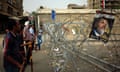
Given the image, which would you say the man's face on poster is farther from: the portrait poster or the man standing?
the man standing

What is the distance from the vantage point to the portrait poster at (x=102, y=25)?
827 centimetres

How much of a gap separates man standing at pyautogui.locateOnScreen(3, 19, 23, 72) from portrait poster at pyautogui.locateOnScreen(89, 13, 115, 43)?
7.19 feet

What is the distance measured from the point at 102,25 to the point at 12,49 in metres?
2.41

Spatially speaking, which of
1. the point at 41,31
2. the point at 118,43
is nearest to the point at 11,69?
the point at 118,43

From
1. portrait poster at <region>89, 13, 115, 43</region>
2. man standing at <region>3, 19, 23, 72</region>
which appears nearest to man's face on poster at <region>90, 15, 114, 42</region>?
portrait poster at <region>89, 13, 115, 43</region>

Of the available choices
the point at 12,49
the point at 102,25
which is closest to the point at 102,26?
the point at 102,25

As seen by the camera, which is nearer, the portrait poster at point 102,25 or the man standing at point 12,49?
the man standing at point 12,49

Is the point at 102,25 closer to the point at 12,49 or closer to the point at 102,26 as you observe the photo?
the point at 102,26

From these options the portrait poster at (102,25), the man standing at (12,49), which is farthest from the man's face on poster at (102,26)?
the man standing at (12,49)

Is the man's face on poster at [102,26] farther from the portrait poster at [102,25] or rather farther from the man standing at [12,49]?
the man standing at [12,49]

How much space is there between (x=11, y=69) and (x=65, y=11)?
4001 cm

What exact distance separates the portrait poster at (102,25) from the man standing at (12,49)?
2192 millimetres

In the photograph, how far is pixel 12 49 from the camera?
23.0ft

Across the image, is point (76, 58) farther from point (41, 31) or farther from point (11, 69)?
point (41, 31)
